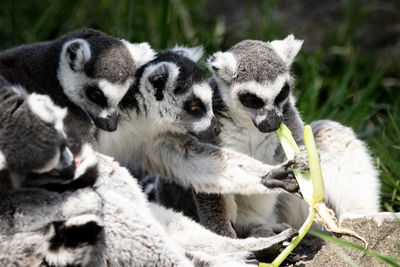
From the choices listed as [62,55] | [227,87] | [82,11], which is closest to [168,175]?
[227,87]

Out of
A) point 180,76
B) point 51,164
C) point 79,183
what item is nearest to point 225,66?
point 180,76

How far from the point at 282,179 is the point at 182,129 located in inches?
38.5

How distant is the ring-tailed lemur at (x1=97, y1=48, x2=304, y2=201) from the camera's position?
5547 millimetres

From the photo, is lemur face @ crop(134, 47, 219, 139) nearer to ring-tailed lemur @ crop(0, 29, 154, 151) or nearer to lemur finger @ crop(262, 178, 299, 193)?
ring-tailed lemur @ crop(0, 29, 154, 151)

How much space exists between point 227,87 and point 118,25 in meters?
4.21

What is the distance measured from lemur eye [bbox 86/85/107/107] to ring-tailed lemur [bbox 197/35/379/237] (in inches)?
43.4

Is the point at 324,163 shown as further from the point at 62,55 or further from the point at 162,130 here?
the point at 62,55

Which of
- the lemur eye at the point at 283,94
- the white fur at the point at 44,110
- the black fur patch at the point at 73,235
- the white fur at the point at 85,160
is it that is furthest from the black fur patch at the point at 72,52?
the lemur eye at the point at 283,94

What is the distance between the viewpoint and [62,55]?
17.3 ft

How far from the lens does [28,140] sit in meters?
4.03

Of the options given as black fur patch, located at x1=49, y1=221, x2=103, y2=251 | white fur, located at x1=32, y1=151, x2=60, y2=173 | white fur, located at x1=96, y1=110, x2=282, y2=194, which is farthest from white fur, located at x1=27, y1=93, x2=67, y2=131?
white fur, located at x1=96, y1=110, x2=282, y2=194

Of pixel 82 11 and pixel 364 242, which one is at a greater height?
pixel 364 242

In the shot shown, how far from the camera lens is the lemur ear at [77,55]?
5.20 meters

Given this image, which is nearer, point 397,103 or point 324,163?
point 324,163
